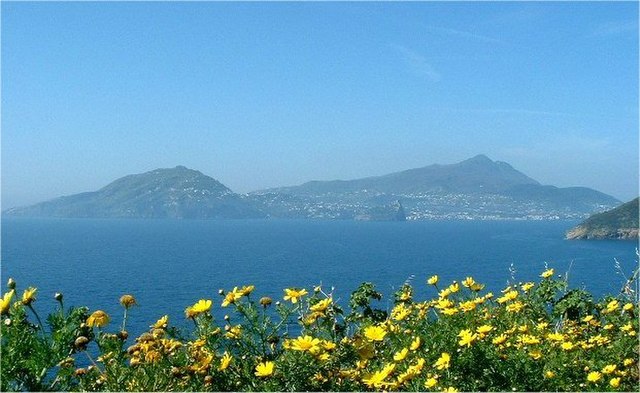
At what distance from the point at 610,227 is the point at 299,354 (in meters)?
162

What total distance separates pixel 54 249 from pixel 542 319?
12191 centimetres

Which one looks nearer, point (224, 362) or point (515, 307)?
point (224, 362)

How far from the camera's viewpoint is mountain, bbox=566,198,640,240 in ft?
480

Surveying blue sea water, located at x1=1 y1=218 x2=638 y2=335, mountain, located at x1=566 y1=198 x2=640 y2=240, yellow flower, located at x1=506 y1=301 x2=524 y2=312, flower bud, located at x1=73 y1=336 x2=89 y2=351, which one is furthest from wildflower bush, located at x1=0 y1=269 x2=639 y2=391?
mountain, located at x1=566 y1=198 x2=640 y2=240

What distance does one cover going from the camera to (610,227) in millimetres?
150375

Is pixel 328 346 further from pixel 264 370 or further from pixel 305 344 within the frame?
pixel 264 370

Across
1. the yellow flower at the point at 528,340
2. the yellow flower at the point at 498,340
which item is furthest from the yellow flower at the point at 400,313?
the yellow flower at the point at 528,340

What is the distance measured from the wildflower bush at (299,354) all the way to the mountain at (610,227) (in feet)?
507

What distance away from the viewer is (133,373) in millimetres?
3787

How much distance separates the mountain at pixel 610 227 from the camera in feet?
480

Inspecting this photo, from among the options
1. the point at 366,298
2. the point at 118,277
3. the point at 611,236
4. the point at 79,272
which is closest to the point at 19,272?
the point at 79,272

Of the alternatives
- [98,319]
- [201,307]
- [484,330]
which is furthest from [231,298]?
[484,330]

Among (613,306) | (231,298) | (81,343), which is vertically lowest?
(613,306)

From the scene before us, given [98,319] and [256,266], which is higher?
[98,319]
